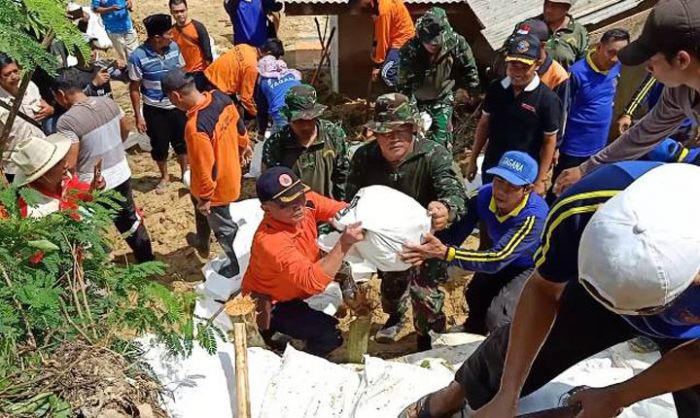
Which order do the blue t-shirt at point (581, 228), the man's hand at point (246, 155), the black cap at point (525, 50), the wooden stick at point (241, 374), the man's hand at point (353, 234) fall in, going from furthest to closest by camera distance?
1. the man's hand at point (246, 155)
2. the black cap at point (525, 50)
3. the man's hand at point (353, 234)
4. the wooden stick at point (241, 374)
5. the blue t-shirt at point (581, 228)

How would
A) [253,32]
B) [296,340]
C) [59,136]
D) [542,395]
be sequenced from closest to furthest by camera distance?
[542,395] → [296,340] → [59,136] → [253,32]

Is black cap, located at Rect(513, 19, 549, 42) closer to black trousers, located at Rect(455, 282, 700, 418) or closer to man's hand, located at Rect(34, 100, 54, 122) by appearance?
black trousers, located at Rect(455, 282, 700, 418)

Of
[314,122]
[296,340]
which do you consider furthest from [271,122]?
[296,340]

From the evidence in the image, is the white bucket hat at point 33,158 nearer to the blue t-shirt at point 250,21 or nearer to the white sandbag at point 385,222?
the white sandbag at point 385,222

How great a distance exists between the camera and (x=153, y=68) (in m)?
6.54

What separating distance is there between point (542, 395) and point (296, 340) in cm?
147

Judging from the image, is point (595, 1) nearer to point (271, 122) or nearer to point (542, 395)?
point (271, 122)

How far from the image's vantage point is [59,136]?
4.62m

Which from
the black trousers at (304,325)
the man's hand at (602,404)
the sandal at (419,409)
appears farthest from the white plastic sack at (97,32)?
the man's hand at (602,404)

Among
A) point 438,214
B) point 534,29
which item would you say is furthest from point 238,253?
point 534,29

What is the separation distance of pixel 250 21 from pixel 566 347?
232 inches

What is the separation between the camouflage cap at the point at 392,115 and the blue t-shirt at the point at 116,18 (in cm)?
543

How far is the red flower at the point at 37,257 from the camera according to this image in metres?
3.00

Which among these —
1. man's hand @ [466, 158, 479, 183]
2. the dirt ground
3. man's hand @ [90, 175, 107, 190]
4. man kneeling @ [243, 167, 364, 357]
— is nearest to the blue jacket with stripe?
man kneeling @ [243, 167, 364, 357]
